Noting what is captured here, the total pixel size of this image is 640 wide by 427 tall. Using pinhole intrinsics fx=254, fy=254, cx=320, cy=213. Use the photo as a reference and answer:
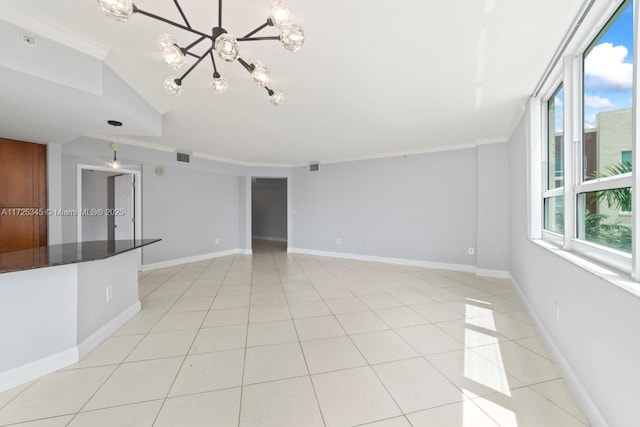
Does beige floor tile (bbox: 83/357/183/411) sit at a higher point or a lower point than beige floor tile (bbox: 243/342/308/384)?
lower

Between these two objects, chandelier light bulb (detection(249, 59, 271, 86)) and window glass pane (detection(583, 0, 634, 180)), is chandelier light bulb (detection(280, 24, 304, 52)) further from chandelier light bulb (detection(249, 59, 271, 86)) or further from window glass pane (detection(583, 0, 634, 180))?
window glass pane (detection(583, 0, 634, 180))

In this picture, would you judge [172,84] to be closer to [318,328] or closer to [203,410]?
[203,410]

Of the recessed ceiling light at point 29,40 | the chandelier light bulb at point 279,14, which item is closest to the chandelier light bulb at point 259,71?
the chandelier light bulb at point 279,14

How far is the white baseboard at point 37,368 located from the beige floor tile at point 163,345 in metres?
0.41

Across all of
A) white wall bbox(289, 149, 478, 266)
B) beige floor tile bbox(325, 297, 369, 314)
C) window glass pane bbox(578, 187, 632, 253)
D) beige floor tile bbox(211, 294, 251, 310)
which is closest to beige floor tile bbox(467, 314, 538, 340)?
window glass pane bbox(578, 187, 632, 253)

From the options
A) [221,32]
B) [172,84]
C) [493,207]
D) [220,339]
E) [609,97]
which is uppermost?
[221,32]

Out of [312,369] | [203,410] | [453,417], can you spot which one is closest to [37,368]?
[203,410]

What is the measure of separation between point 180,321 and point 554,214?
4100 millimetres

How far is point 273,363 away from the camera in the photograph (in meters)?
2.01

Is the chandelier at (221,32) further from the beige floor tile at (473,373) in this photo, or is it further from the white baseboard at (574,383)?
the white baseboard at (574,383)

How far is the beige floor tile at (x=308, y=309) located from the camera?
296 centimetres

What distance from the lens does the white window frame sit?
3.94 feet

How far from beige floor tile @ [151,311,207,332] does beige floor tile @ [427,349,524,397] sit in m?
2.35

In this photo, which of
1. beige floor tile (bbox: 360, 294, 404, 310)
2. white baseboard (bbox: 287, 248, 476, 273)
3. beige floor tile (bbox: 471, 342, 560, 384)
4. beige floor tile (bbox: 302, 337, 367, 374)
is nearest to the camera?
beige floor tile (bbox: 471, 342, 560, 384)
